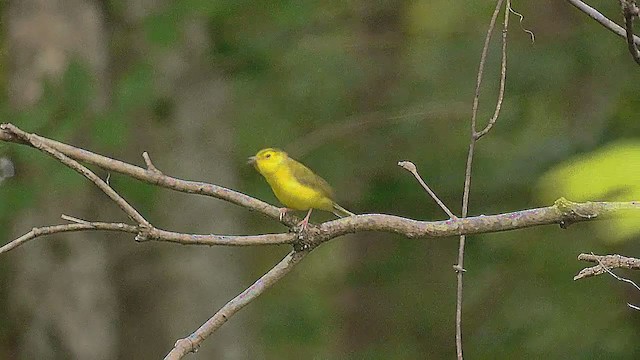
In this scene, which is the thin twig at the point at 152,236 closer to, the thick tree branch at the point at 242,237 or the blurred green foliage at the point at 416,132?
the thick tree branch at the point at 242,237

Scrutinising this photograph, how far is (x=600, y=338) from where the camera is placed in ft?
19.2

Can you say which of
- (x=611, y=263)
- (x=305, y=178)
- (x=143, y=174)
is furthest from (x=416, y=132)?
(x=143, y=174)

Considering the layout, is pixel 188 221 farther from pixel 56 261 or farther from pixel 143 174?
pixel 143 174

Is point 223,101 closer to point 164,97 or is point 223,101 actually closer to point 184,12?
point 164,97

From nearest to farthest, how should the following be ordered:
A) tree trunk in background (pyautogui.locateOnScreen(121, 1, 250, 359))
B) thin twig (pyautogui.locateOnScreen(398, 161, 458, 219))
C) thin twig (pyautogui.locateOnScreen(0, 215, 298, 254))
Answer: thin twig (pyautogui.locateOnScreen(0, 215, 298, 254))
thin twig (pyautogui.locateOnScreen(398, 161, 458, 219))
tree trunk in background (pyautogui.locateOnScreen(121, 1, 250, 359))

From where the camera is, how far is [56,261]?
5609mm

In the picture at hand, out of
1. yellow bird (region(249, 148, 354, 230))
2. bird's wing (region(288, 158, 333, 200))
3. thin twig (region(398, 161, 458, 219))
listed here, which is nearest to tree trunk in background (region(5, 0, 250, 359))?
yellow bird (region(249, 148, 354, 230))

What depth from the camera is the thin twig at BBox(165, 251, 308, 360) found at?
6.84ft

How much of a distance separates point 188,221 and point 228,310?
167 inches

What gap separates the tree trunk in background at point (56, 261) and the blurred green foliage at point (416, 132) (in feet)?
1.00

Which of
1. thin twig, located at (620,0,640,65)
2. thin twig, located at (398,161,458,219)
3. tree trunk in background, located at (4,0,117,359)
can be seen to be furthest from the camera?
tree trunk in background, located at (4,0,117,359)

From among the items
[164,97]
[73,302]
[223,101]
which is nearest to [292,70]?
[223,101]

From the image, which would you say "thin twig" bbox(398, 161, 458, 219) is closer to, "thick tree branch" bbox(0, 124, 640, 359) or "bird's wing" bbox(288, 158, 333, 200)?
"thick tree branch" bbox(0, 124, 640, 359)

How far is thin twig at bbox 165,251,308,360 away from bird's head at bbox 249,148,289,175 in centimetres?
205
